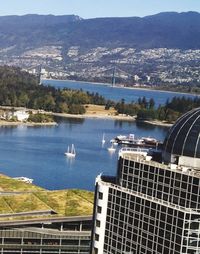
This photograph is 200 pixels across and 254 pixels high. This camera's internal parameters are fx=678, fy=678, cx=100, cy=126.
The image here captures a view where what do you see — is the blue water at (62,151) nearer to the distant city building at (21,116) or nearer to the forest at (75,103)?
the distant city building at (21,116)

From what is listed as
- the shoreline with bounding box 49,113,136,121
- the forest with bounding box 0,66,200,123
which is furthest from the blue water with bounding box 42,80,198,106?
the shoreline with bounding box 49,113,136,121

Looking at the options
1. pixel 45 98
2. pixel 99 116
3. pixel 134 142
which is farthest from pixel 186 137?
pixel 45 98

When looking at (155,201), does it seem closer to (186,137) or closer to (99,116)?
(186,137)

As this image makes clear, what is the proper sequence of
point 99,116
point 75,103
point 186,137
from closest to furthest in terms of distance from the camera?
1. point 186,137
2. point 99,116
3. point 75,103

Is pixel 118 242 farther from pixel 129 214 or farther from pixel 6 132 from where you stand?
pixel 6 132

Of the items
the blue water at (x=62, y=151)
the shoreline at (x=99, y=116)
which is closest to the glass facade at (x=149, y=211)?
the blue water at (x=62, y=151)

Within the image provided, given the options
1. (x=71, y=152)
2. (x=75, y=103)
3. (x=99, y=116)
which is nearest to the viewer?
(x=71, y=152)

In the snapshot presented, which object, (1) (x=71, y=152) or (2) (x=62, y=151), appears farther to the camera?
(2) (x=62, y=151)
